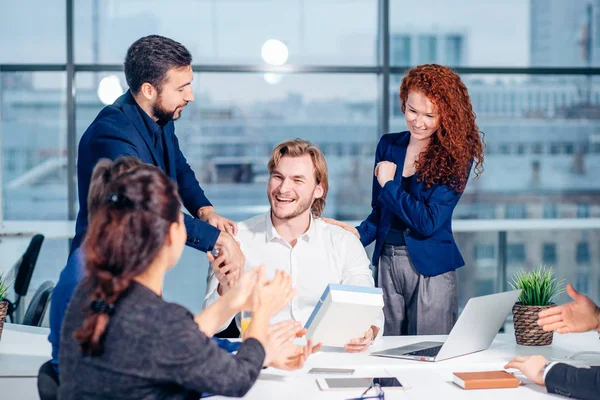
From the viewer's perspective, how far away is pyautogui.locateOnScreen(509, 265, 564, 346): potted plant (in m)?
2.32

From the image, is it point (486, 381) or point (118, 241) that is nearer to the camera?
point (118, 241)

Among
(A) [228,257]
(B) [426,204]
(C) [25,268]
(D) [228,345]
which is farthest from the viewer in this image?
(C) [25,268]

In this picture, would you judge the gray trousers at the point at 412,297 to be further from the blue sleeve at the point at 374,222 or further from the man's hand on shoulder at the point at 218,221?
the man's hand on shoulder at the point at 218,221

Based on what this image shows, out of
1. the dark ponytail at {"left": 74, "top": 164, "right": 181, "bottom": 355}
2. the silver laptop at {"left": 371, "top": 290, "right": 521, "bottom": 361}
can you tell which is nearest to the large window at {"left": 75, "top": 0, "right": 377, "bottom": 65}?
the silver laptop at {"left": 371, "top": 290, "right": 521, "bottom": 361}

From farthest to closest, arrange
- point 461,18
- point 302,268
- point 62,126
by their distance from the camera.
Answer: point 461,18
point 62,126
point 302,268

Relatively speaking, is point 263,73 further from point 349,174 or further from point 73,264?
point 73,264

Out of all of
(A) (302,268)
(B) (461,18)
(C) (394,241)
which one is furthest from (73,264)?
(B) (461,18)

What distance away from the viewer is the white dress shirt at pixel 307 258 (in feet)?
8.57

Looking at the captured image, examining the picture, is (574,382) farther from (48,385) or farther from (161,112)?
(161,112)

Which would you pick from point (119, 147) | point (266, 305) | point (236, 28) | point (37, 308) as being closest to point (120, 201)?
point (266, 305)

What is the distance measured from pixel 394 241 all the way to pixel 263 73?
122 inches

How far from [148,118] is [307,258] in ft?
2.40

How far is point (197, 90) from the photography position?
221 inches

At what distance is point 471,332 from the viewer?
2131mm
